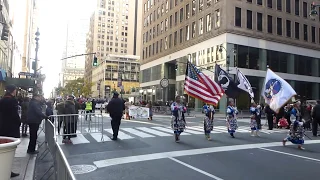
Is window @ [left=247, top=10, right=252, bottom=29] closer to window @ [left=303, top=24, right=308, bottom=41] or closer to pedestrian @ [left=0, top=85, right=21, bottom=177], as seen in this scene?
window @ [left=303, top=24, right=308, bottom=41]

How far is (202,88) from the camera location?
43.0ft

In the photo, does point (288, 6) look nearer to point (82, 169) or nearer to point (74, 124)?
point (74, 124)

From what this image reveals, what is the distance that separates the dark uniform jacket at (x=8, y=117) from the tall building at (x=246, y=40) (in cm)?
3034

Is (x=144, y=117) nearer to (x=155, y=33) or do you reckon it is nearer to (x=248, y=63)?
(x=248, y=63)

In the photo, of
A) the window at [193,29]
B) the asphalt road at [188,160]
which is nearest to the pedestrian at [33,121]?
the asphalt road at [188,160]

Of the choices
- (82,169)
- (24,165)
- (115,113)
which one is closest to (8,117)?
(24,165)

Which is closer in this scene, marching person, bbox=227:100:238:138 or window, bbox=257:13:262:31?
marching person, bbox=227:100:238:138

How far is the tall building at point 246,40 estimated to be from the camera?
40844 millimetres

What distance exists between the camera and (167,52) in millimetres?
57344

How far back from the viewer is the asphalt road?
7070 mm

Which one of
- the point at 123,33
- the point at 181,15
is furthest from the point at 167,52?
the point at 123,33

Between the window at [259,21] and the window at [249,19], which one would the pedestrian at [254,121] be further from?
the window at [259,21]

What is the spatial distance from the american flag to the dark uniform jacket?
25.1 feet

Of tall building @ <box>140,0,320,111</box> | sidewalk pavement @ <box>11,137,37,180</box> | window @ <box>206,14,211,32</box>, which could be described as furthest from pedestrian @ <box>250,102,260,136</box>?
window @ <box>206,14,211,32</box>
